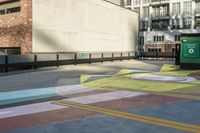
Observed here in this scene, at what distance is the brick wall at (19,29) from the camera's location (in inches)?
915

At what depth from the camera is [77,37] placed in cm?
2848

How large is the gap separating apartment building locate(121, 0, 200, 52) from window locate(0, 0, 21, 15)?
41.2 meters

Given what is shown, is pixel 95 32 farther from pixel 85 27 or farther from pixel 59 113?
pixel 59 113

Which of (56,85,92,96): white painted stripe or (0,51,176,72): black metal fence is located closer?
(56,85,92,96): white painted stripe

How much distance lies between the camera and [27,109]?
25.3 ft

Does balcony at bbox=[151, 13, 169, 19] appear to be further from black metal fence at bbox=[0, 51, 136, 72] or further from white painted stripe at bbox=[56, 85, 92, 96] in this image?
white painted stripe at bbox=[56, 85, 92, 96]

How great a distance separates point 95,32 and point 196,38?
13028mm

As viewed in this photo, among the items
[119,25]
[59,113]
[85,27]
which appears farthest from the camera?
[119,25]

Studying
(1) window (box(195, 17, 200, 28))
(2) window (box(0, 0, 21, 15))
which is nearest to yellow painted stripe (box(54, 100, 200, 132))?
(2) window (box(0, 0, 21, 15))

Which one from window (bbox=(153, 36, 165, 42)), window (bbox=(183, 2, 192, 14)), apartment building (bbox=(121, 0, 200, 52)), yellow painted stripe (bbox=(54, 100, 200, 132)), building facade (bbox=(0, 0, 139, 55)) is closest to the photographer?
yellow painted stripe (bbox=(54, 100, 200, 132))

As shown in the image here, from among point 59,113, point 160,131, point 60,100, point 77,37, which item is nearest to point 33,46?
point 77,37

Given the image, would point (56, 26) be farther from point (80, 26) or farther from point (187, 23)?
point (187, 23)

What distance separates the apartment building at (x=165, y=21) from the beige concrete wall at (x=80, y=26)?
89.5 feet

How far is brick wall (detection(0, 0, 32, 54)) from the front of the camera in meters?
23.2
